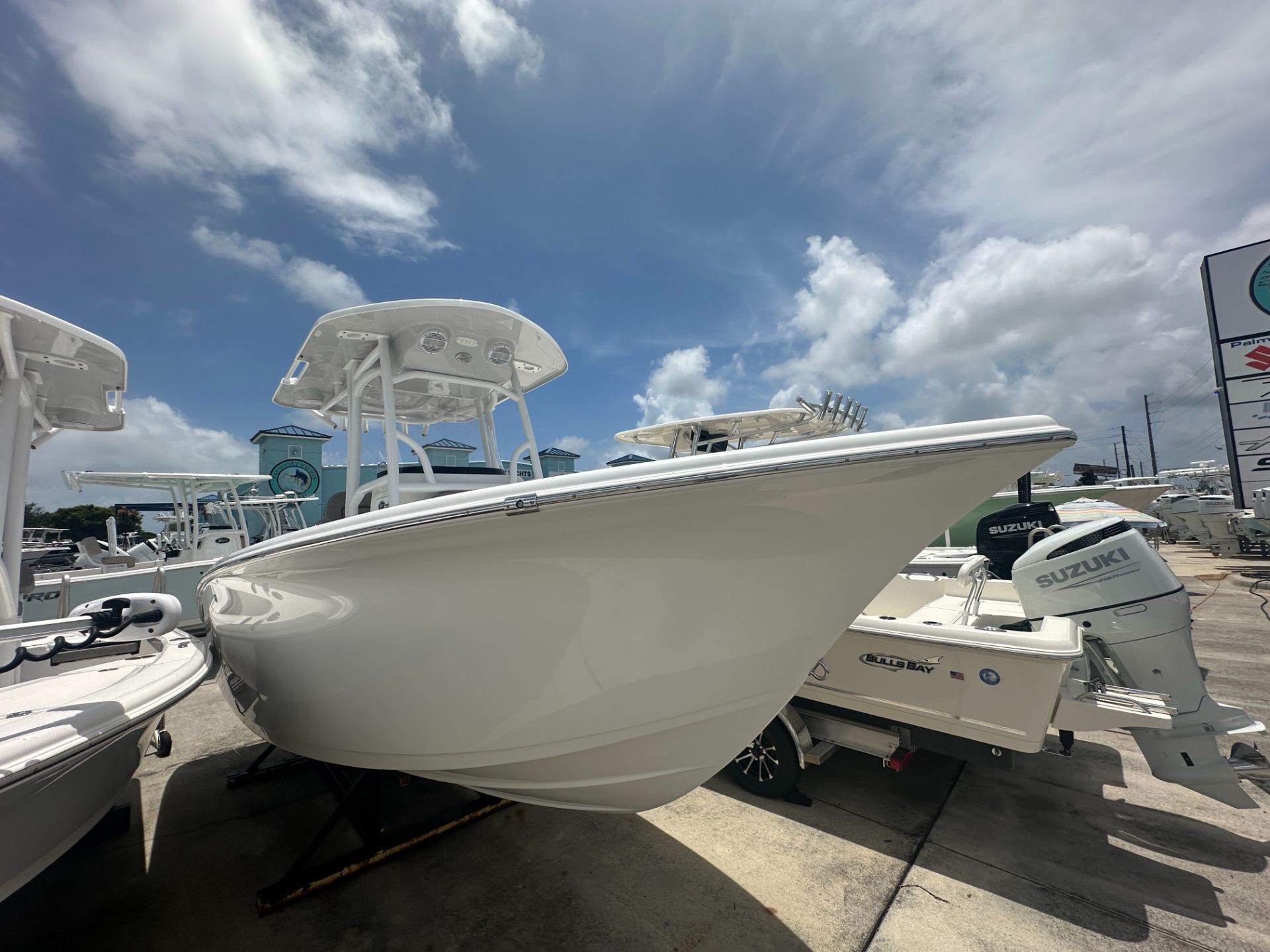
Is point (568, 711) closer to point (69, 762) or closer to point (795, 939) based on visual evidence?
point (795, 939)

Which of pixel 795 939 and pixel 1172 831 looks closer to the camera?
pixel 795 939

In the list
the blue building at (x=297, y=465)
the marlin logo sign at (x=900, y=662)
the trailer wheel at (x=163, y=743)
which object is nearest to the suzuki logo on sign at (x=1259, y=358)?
the marlin logo sign at (x=900, y=662)

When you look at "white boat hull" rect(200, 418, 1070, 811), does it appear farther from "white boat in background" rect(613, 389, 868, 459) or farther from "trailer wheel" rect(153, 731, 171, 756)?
"white boat in background" rect(613, 389, 868, 459)

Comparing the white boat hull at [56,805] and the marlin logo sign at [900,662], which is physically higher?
the white boat hull at [56,805]

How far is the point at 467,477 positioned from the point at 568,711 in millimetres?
1759

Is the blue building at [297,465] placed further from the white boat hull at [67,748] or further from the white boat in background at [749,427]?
the white boat hull at [67,748]

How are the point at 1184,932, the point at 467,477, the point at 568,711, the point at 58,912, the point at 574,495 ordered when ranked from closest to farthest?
the point at 574,495
the point at 568,711
the point at 1184,932
the point at 58,912
the point at 467,477

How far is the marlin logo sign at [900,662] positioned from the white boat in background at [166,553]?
14.8 ft

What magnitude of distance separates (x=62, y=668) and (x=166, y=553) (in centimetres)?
1189

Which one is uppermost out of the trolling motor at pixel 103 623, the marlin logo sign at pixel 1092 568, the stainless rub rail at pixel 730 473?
the stainless rub rail at pixel 730 473

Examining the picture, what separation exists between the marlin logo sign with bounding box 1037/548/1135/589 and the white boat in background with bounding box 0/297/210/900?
446cm

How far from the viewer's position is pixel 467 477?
3258 millimetres

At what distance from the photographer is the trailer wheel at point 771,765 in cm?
309

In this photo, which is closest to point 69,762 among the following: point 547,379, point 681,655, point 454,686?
point 454,686
